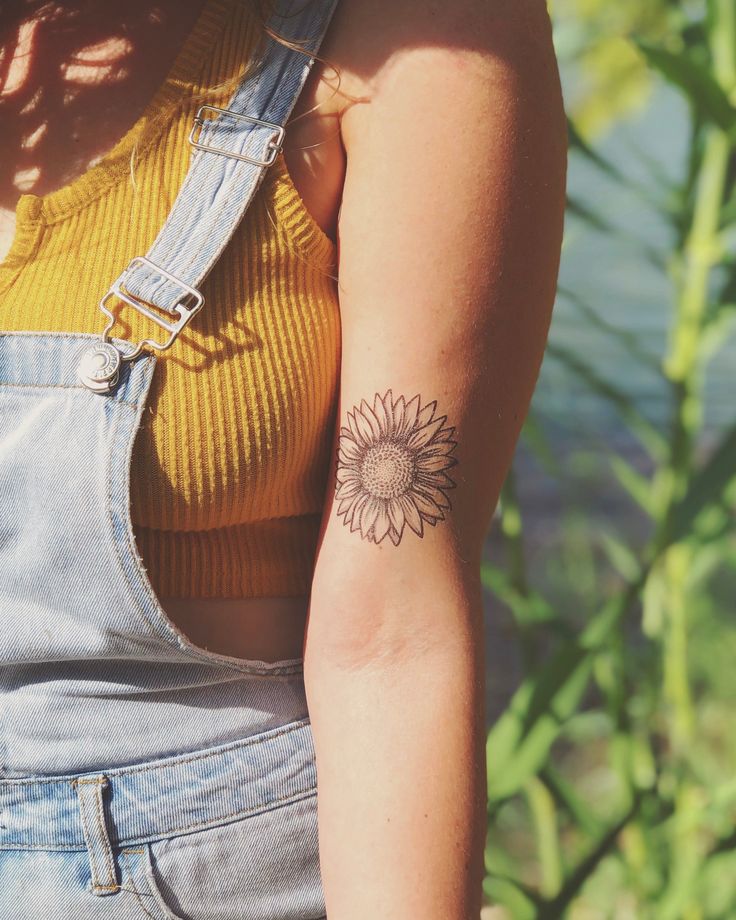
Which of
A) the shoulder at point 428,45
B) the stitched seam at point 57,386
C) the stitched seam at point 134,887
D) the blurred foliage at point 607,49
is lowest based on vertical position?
the stitched seam at point 134,887

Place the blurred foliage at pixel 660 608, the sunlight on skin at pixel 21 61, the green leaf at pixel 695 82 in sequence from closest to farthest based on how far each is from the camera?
the sunlight on skin at pixel 21 61
the green leaf at pixel 695 82
the blurred foliage at pixel 660 608

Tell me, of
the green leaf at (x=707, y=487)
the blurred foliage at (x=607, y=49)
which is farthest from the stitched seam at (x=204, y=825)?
the blurred foliage at (x=607, y=49)

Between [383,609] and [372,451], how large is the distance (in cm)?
11

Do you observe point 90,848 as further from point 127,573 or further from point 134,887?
point 127,573

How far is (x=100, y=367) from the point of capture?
0.71m

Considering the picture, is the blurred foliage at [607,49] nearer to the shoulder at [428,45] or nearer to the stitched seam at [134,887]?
the shoulder at [428,45]

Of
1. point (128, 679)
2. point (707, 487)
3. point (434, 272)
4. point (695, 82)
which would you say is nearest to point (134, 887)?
point (128, 679)

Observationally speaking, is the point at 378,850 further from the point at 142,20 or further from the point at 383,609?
the point at 142,20

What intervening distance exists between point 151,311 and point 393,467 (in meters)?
0.19

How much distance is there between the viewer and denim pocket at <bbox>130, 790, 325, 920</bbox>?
784 mm

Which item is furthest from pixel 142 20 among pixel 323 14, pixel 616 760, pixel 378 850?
pixel 616 760

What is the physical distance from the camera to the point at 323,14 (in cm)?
73

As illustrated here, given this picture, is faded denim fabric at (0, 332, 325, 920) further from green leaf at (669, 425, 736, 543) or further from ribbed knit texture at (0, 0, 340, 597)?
green leaf at (669, 425, 736, 543)

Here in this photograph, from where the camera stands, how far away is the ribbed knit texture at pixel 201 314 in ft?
2.39
